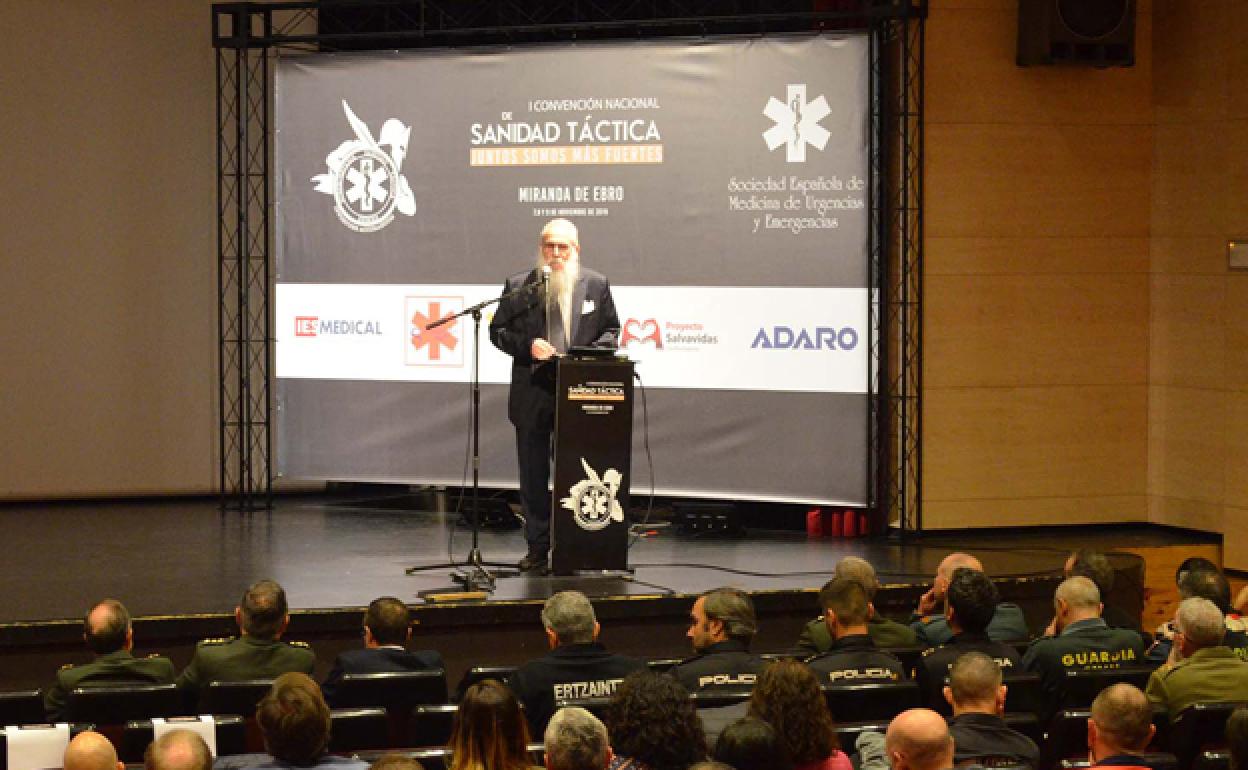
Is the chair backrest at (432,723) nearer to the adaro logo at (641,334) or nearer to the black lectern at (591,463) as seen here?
the black lectern at (591,463)

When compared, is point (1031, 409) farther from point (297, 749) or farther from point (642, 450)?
point (297, 749)

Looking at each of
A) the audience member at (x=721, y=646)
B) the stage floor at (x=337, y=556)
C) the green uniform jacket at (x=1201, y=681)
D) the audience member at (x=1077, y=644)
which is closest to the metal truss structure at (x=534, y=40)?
the stage floor at (x=337, y=556)

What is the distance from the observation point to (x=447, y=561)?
816cm

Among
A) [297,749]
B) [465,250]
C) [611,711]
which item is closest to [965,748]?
[611,711]

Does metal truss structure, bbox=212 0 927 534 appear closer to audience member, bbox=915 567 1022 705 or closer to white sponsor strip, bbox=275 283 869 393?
white sponsor strip, bbox=275 283 869 393

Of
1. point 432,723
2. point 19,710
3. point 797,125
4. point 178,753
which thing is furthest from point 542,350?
point 178,753

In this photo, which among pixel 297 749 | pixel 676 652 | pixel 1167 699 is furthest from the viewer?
pixel 676 652

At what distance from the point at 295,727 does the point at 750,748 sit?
3.64 ft

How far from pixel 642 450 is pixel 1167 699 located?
4.70 m

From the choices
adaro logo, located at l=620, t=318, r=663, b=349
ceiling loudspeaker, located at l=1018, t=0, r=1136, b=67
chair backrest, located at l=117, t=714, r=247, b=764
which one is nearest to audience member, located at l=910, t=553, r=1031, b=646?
chair backrest, located at l=117, t=714, r=247, b=764

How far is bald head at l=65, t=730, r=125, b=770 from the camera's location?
11.8ft

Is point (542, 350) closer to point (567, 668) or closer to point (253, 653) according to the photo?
point (253, 653)

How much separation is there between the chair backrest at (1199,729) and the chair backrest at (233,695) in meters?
2.71

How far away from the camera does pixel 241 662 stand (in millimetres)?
5230
